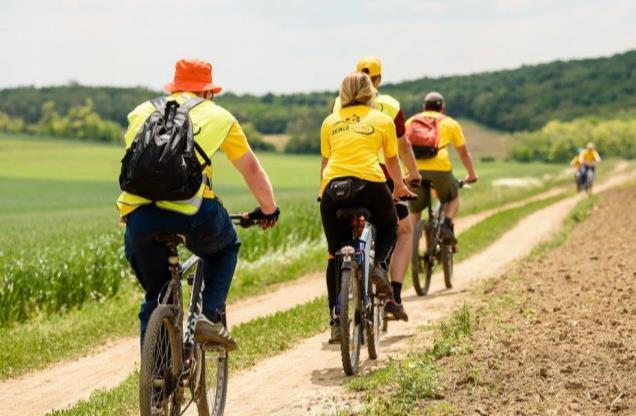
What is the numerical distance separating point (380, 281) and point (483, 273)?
7.71m

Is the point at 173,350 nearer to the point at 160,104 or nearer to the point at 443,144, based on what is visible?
the point at 160,104

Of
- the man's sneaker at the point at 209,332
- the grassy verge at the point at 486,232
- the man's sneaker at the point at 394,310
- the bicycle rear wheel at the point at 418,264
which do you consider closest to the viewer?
the man's sneaker at the point at 209,332

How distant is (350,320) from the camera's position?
9.03 meters

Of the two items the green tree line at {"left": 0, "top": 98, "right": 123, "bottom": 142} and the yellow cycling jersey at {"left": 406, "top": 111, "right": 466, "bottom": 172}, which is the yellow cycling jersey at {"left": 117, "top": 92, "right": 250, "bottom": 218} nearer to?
the yellow cycling jersey at {"left": 406, "top": 111, "right": 466, "bottom": 172}

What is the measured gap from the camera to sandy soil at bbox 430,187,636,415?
6.85 meters

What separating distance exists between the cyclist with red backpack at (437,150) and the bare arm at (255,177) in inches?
274

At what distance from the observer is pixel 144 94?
17238 cm

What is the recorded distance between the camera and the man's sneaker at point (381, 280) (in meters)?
9.48

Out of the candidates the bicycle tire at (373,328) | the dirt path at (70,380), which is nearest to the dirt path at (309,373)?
the bicycle tire at (373,328)

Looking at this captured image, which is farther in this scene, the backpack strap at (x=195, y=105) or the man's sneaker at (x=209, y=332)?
the man's sneaker at (x=209, y=332)

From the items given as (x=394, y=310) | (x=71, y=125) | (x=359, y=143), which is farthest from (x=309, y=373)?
(x=71, y=125)

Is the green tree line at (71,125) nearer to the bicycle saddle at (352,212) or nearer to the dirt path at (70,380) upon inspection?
the dirt path at (70,380)

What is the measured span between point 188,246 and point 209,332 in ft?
1.72

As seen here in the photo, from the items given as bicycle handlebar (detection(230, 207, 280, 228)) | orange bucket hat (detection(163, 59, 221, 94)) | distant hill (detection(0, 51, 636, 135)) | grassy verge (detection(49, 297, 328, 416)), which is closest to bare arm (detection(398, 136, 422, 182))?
grassy verge (detection(49, 297, 328, 416))
